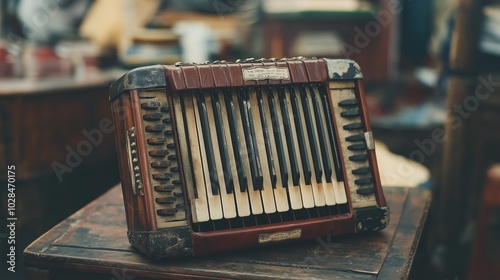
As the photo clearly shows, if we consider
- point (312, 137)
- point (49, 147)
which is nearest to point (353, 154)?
point (312, 137)

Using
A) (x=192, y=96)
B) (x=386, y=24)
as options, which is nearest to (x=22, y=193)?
(x=192, y=96)

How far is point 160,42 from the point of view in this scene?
13.0 ft

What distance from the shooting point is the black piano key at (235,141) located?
1408 millimetres

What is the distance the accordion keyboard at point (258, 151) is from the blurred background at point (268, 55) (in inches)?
23.7

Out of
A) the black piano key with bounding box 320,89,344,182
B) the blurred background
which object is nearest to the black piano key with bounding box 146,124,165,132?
the black piano key with bounding box 320,89,344,182

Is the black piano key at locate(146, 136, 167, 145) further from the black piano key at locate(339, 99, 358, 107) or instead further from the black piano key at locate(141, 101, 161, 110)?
the black piano key at locate(339, 99, 358, 107)

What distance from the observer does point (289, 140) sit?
147cm

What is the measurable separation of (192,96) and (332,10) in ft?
11.2

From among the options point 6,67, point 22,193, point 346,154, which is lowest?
point 22,193

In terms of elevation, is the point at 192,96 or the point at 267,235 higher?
the point at 192,96

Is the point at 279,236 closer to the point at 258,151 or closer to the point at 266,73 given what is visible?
the point at 258,151

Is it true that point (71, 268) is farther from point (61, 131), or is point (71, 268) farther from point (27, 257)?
point (61, 131)

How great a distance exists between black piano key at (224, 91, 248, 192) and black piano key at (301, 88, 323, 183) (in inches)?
7.5

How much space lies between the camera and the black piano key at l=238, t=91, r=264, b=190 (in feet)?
4.66
